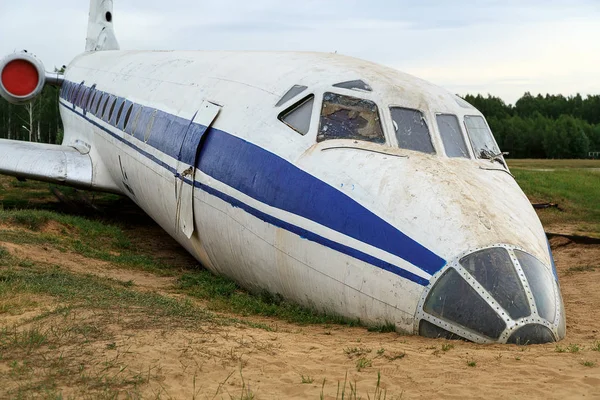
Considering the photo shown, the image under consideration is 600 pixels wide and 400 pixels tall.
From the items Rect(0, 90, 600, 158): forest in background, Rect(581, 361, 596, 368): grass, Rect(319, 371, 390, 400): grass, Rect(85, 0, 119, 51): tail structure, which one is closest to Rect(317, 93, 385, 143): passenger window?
Rect(581, 361, 596, 368): grass

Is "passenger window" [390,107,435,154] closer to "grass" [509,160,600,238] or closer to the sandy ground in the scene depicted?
the sandy ground

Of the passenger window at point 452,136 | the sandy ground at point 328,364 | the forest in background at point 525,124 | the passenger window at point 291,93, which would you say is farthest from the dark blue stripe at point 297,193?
the forest in background at point 525,124

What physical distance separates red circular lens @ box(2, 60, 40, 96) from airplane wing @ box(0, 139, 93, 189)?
187 inches

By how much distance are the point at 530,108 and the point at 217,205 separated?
346ft

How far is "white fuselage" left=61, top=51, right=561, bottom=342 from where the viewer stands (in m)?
7.30

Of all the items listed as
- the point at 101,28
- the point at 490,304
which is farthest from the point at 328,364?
the point at 101,28

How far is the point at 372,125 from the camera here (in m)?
8.73

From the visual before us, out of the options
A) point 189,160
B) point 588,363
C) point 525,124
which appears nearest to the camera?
point 588,363

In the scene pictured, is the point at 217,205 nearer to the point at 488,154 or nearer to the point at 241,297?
the point at 241,297

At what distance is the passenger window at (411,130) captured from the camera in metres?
8.54

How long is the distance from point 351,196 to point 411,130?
1.46 m

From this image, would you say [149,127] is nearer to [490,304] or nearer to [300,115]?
[300,115]

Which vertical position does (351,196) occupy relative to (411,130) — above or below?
below

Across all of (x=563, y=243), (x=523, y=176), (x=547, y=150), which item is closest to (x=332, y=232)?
(x=563, y=243)
